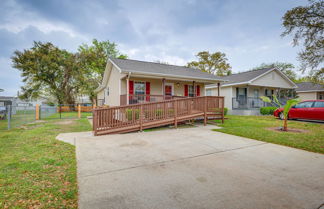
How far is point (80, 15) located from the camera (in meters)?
11.7

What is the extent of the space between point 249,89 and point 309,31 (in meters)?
7.53

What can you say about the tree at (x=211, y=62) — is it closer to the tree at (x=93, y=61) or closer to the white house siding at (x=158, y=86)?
the tree at (x=93, y=61)

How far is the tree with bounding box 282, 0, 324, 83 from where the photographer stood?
30.6 feet

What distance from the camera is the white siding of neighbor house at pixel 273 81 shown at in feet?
52.2

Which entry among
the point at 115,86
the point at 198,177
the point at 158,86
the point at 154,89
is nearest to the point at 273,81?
the point at 158,86

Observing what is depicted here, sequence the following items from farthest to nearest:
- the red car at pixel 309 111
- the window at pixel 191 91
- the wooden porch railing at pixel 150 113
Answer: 1. the window at pixel 191 91
2. the red car at pixel 309 111
3. the wooden porch railing at pixel 150 113

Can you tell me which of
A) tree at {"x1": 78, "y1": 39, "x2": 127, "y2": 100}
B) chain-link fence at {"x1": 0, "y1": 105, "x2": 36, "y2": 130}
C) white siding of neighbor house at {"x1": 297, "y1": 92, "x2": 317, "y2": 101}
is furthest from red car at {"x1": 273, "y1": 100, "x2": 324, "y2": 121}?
tree at {"x1": 78, "y1": 39, "x2": 127, "y2": 100}

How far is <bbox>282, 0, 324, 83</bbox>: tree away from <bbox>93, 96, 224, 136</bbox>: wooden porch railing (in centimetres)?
666

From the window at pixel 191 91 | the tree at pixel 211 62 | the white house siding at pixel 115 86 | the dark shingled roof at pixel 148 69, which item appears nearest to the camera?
the dark shingled roof at pixel 148 69

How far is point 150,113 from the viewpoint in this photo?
7.56 meters

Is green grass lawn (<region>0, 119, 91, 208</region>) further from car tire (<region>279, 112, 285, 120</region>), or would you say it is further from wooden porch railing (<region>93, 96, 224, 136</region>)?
car tire (<region>279, 112, 285, 120</region>)

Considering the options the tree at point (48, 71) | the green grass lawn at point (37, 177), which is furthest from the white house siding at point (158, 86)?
the tree at point (48, 71)

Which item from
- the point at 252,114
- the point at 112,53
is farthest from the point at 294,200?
the point at 112,53

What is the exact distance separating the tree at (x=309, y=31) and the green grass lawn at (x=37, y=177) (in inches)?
534
